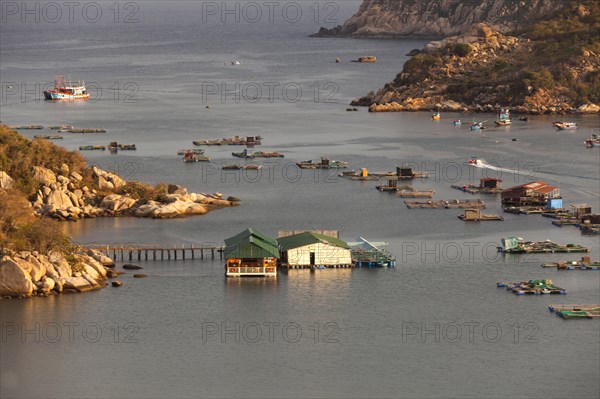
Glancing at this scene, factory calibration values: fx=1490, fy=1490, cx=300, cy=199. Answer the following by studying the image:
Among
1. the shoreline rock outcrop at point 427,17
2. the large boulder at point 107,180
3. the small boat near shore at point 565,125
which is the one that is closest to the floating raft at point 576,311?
the large boulder at point 107,180

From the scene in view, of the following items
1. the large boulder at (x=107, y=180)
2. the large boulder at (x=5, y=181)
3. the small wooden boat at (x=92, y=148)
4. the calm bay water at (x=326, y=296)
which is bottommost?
the calm bay water at (x=326, y=296)

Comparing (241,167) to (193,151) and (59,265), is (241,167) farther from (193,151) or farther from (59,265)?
(59,265)

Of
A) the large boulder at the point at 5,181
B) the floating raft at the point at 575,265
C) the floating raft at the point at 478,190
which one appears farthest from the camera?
the floating raft at the point at 478,190

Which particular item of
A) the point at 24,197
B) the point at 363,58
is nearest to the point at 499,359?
the point at 24,197

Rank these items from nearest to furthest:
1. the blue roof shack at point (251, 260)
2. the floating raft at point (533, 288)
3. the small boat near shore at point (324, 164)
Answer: the floating raft at point (533, 288) → the blue roof shack at point (251, 260) → the small boat near shore at point (324, 164)

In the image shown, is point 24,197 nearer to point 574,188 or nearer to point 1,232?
point 1,232

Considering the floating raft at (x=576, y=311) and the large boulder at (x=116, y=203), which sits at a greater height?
the large boulder at (x=116, y=203)

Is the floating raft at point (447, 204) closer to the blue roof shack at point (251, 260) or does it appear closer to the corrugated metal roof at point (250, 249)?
the corrugated metal roof at point (250, 249)

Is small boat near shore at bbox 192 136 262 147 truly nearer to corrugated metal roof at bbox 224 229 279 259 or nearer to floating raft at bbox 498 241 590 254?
floating raft at bbox 498 241 590 254
